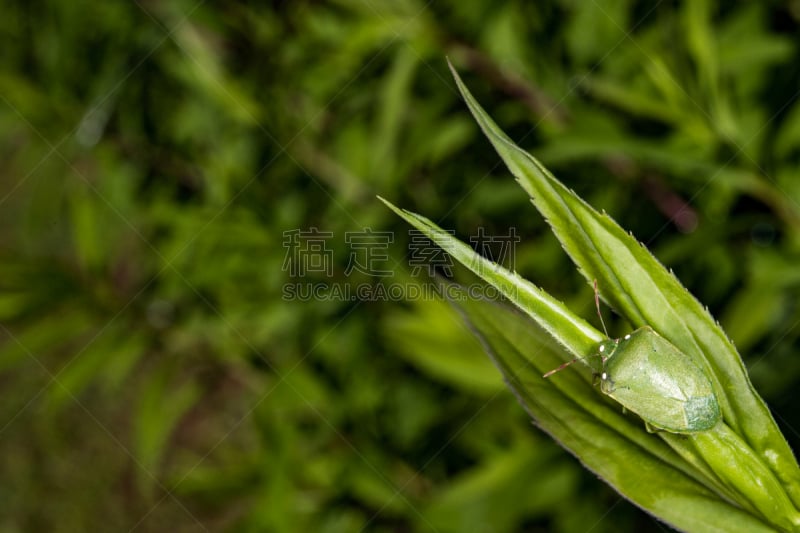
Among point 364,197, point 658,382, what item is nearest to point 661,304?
Answer: point 658,382

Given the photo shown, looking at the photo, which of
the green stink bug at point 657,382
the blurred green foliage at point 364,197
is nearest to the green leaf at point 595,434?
the green stink bug at point 657,382

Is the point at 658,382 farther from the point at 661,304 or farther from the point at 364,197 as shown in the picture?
the point at 364,197

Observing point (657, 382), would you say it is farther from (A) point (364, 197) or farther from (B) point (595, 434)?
(A) point (364, 197)

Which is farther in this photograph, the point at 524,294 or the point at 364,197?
the point at 364,197

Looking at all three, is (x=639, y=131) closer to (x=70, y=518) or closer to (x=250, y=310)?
(x=250, y=310)

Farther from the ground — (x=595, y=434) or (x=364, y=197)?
(x=364, y=197)

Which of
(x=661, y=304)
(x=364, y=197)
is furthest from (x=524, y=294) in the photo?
(x=364, y=197)
